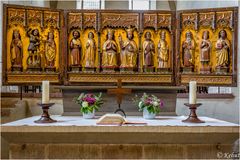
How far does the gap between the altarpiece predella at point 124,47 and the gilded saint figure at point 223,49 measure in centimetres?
2

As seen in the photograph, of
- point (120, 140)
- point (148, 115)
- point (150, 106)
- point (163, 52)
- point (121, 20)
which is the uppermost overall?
point (121, 20)

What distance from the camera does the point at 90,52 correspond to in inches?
252

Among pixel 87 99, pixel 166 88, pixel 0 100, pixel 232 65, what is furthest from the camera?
pixel 0 100

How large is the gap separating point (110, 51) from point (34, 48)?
130cm

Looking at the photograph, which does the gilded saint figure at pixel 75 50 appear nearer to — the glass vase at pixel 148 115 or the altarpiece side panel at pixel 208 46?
the altarpiece side panel at pixel 208 46

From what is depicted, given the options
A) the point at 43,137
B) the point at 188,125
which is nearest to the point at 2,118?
the point at 43,137

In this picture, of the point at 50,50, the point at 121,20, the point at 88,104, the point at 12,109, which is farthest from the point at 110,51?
the point at 12,109

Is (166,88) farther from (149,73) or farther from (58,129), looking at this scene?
(58,129)

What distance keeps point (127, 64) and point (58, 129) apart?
8.84ft

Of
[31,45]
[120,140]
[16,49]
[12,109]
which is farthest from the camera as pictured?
[12,109]

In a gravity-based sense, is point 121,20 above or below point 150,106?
above

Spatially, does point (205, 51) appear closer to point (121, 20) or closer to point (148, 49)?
point (148, 49)

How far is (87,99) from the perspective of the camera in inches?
188

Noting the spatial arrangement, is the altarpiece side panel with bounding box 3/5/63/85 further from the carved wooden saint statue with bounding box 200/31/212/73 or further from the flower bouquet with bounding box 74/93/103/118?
the carved wooden saint statue with bounding box 200/31/212/73
